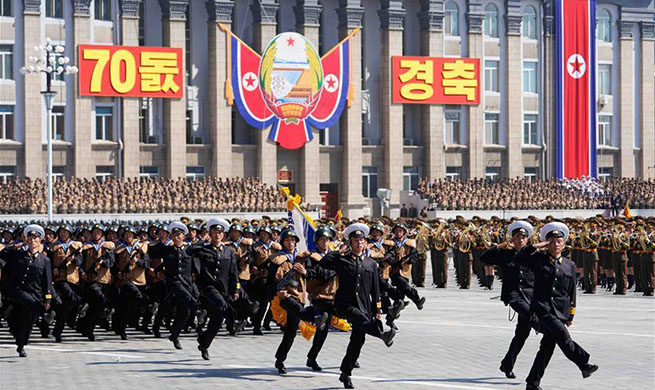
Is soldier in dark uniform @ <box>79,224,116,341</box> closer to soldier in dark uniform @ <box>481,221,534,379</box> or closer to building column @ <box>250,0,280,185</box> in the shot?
soldier in dark uniform @ <box>481,221,534,379</box>

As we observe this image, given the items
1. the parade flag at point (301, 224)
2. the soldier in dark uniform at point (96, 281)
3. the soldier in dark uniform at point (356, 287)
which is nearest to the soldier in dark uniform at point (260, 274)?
the parade flag at point (301, 224)

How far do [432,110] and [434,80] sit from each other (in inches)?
67.0

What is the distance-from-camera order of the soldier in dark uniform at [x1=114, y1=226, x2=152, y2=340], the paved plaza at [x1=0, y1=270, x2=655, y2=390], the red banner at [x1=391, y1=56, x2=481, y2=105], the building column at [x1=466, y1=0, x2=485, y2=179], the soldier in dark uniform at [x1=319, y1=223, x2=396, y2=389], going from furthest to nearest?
the building column at [x1=466, y1=0, x2=485, y2=179]
the red banner at [x1=391, y1=56, x2=481, y2=105]
the soldier in dark uniform at [x1=114, y1=226, x2=152, y2=340]
the paved plaza at [x1=0, y1=270, x2=655, y2=390]
the soldier in dark uniform at [x1=319, y1=223, x2=396, y2=389]

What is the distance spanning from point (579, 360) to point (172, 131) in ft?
163

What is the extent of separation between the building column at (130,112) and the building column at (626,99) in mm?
28498

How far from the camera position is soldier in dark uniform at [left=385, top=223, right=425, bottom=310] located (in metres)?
22.8

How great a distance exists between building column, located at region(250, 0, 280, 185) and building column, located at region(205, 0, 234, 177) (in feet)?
4.98

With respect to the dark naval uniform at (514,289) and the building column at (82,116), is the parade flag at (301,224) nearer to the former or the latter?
the dark naval uniform at (514,289)

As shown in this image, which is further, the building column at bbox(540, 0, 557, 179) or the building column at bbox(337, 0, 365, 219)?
the building column at bbox(540, 0, 557, 179)

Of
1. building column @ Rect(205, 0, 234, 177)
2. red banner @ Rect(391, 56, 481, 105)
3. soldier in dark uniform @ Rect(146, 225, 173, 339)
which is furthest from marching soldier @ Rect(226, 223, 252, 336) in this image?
red banner @ Rect(391, 56, 481, 105)

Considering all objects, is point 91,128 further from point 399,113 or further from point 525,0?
point 525,0

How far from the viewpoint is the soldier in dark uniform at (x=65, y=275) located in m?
21.5

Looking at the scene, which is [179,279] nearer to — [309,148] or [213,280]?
[213,280]

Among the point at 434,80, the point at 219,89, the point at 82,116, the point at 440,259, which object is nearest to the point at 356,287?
the point at 440,259
